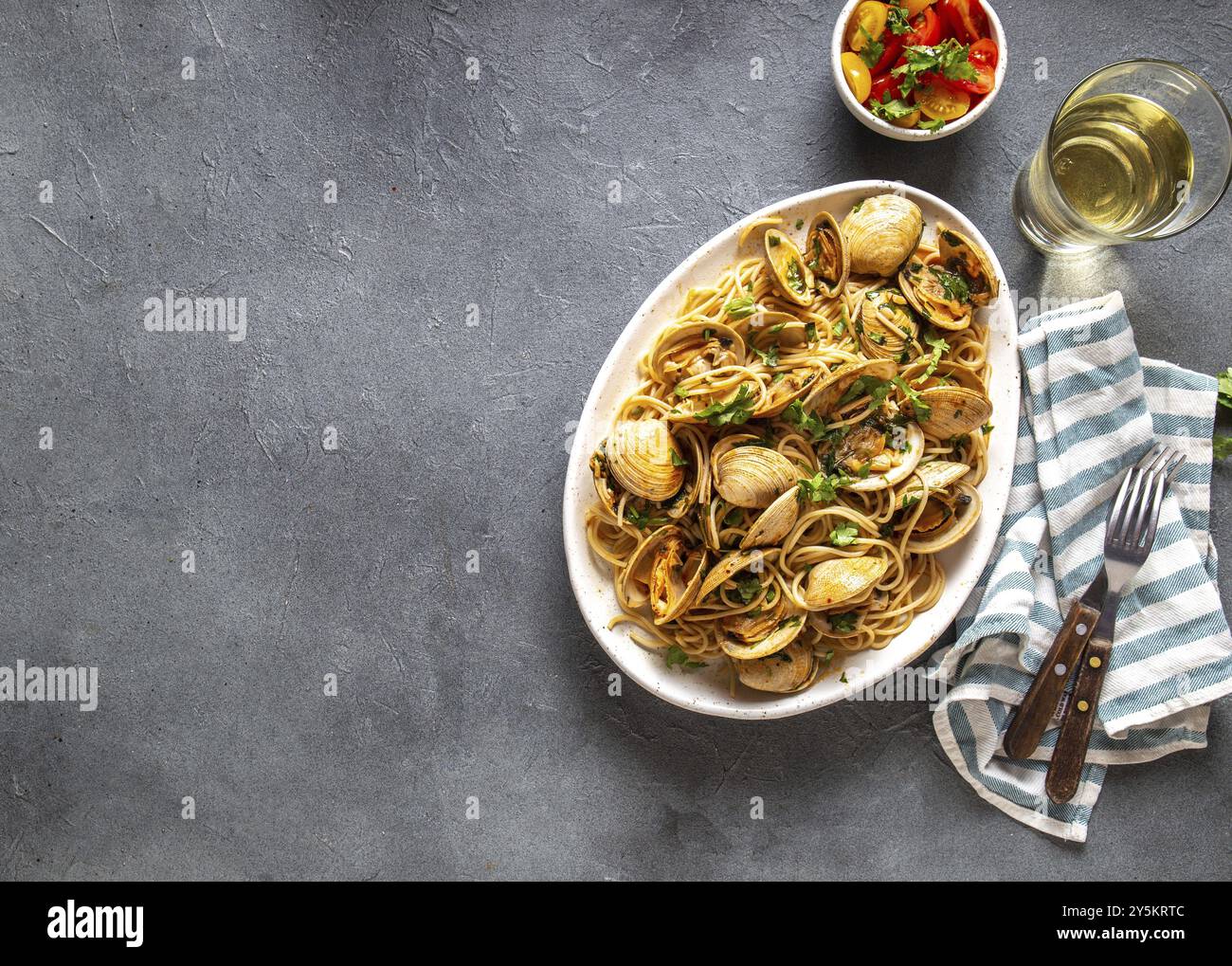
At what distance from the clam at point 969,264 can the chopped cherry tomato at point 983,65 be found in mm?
433

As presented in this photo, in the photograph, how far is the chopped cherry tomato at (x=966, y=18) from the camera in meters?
2.44

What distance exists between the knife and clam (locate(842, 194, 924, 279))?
1.08 m

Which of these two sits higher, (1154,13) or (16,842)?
(1154,13)

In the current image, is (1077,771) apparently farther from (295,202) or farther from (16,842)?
(16,842)

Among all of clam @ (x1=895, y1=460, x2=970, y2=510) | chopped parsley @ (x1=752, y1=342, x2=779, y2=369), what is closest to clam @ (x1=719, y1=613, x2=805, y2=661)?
clam @ (x1=895, y1=460, x2=970, y2=510)

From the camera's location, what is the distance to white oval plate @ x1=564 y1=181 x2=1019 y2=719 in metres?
2.38

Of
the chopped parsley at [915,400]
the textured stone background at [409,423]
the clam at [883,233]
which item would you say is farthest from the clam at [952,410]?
the textured stone background at [409,423]

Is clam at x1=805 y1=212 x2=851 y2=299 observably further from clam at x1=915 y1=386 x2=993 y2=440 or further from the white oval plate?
clam at x1=915 y1=386 x2=993 y2=440

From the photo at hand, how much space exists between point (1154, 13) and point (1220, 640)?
1.93m

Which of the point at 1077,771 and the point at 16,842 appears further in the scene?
the point at 16,842

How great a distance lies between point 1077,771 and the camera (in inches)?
100

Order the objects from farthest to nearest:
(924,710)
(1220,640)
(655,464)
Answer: (924,710), (1220,640), (655,464)

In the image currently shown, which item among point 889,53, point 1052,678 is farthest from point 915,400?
point 889,53
